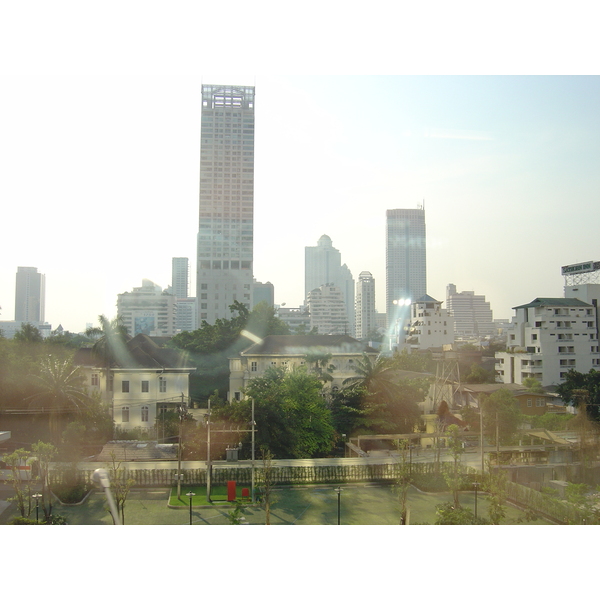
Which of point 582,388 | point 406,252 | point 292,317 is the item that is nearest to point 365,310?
point 292,317

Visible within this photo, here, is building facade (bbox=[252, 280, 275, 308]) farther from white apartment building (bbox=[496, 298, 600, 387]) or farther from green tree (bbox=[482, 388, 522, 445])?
white apartment building (bbox=[496, 298, 600, 387])

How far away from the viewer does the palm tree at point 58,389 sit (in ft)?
21.7

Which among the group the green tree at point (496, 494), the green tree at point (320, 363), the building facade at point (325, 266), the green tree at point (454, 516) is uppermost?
the building facade at point (325, 266)

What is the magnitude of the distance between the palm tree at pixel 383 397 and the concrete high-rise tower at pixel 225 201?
Result: 8.10 metres

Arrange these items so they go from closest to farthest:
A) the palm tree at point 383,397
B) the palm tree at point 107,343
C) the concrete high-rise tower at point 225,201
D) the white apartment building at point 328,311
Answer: the palm tree at point 383,397, the palm tree at point 107,343, the concrete high-rise tower at point 225,201, the white apartment building at point 328,311

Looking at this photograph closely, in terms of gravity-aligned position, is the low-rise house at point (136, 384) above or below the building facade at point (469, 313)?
below

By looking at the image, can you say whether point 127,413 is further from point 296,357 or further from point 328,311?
point 328,311

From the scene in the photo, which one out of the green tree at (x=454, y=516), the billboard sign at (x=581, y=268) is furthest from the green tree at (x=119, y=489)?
the billboard sign at (x=581, y=268)

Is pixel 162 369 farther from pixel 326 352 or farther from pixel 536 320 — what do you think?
pixel 536 320

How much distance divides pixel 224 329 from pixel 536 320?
253 inches

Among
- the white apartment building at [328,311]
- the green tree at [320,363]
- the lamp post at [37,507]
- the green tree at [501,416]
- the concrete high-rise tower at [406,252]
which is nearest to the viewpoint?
the lamp post at [37,507]

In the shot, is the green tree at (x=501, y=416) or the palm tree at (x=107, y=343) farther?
the palm tree at (x=107, y=343)

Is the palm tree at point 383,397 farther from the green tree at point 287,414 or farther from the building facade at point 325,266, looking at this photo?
the building facade at point 325,266

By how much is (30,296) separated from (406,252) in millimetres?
6809
